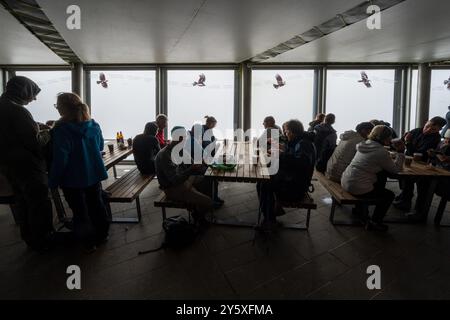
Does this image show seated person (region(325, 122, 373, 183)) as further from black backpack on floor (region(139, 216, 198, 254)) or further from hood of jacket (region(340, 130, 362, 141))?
black backpack on floor (region(139, 216, 198, 254))

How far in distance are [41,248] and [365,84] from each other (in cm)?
769

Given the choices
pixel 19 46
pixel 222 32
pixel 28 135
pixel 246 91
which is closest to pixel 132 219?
pixel 28 135

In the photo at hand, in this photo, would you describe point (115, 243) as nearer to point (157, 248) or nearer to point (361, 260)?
point (157, 248)

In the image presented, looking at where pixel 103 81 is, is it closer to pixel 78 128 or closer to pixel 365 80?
pixel 78 128

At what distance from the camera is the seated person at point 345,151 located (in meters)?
3.27

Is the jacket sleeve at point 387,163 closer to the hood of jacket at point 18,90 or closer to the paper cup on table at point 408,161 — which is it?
the paper cup on table at point 408,161

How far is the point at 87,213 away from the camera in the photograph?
258 centimetres

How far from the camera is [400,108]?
276 inches

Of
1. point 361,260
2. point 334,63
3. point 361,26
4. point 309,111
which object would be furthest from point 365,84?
point 361,260

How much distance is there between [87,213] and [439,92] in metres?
8.73

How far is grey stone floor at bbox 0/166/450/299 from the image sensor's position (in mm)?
2053

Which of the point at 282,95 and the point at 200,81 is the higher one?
the point at 200,81

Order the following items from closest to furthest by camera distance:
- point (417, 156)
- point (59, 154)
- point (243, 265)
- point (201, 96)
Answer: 1. point (59, 154)
2. point (243, 265)
3. point (417, 156)
4. point (201, 96)

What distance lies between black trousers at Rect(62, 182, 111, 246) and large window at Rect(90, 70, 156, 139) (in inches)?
188
